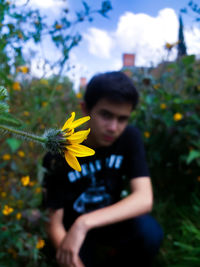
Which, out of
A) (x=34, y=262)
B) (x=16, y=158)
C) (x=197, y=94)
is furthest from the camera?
(x=197, y=94)

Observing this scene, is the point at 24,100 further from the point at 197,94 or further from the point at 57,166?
the point at 197,94

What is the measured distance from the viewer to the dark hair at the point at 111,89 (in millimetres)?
1362

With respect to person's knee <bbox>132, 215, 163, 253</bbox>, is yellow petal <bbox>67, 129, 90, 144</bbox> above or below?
above

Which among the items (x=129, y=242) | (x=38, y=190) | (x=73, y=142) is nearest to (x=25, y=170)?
(x=38, y=190)

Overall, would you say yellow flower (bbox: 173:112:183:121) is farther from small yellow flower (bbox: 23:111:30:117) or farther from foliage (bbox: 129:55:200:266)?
small yellow flower (bbox: 23:111:30:117)

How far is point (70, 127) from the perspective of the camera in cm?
37

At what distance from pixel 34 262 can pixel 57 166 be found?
0.51 m

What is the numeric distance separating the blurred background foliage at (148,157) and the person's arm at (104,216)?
0.63 ft

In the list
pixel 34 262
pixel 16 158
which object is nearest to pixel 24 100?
pixel 16 158

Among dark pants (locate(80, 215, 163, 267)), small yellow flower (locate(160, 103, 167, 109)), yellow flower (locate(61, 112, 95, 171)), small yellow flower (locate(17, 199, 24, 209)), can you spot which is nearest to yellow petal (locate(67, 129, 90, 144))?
yellow flower (locate(61, 112, 95, 171))

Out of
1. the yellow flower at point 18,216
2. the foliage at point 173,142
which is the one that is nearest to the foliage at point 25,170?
the yellow flower at point 18,216

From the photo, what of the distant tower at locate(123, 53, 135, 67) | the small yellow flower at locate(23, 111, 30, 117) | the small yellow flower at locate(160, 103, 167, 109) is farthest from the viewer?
the distant tower at locate(123, 53, 135, 67)

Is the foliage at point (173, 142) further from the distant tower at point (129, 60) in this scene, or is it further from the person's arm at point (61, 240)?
the person's arm at point (61, 240)

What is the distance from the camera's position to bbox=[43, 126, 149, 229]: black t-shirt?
1418mm
